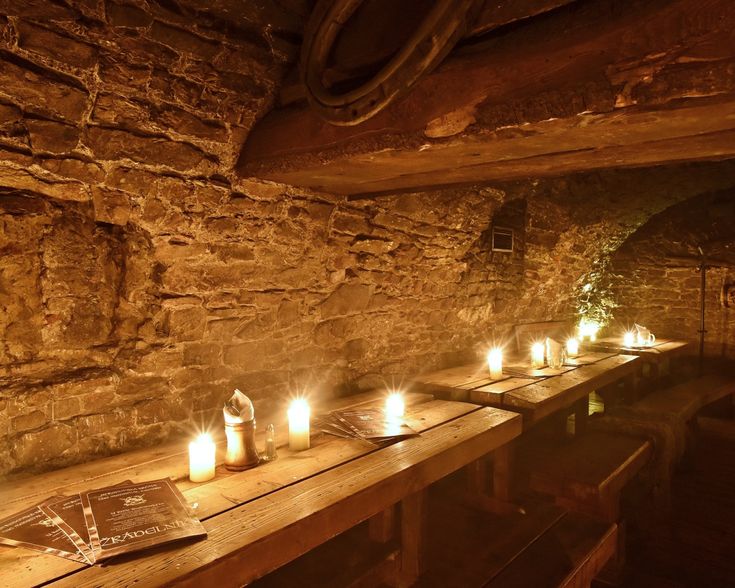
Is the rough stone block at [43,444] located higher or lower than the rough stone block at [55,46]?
lower

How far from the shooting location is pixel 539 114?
67.0 inches

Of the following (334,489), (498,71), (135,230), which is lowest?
(334,489)

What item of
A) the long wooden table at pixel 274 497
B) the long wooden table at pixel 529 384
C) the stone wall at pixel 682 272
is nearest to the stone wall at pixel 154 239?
the long wooden table at pixel 274 497

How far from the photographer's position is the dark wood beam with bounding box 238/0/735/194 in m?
1.45

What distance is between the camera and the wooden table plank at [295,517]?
4.75ft

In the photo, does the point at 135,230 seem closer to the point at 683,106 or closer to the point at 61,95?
the point at 61,95

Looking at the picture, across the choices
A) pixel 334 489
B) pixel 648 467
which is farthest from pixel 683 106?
pixel 648 467

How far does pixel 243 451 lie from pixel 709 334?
22.6 feet

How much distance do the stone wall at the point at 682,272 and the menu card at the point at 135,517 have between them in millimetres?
6973

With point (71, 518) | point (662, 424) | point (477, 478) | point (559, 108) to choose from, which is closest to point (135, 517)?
point (71, 518)

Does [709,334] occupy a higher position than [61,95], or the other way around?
[61,95]

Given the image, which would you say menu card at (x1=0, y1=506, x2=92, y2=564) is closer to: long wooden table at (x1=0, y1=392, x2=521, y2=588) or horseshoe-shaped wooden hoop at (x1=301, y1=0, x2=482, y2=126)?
long wooden table at (x1=0, y1=392, x2=521, y2=588)

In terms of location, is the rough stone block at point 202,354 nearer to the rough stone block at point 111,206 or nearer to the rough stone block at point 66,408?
the rough stone block at point 66,408

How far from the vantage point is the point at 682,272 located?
6867 millimetres
